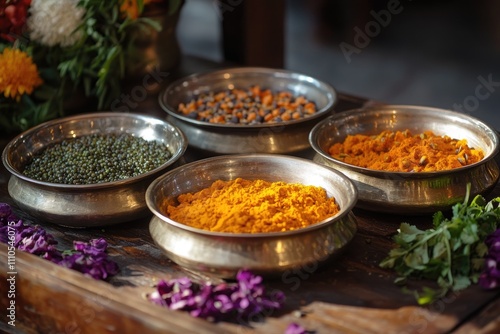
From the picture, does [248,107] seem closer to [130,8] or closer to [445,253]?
[130,8]

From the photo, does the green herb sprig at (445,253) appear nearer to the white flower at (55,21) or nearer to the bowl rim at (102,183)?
the bowl rim at (102,183)

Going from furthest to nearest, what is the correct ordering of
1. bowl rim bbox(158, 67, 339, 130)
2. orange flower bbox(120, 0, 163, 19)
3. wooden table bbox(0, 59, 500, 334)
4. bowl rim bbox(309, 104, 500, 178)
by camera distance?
orange flower bbox(120, 0, 163, 19)
bowl rim bbox(158, 67, 339, 130)
bowl rim bbox(309, 104, 500, 178)
wooden table bbox(0, 59, 500, 334)

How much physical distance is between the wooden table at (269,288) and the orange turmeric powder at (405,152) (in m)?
0.14

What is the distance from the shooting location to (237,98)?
2203mm

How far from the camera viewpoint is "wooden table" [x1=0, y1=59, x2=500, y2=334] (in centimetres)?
131

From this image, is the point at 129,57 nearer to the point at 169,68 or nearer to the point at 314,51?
the point at 169,68

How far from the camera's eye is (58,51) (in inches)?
85.8

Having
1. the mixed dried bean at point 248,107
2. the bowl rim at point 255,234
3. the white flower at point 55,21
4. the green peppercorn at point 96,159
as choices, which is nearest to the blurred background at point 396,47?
the mixed dried bean at point 248,107

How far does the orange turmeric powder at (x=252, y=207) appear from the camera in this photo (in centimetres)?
149

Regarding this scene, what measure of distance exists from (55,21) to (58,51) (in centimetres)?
13

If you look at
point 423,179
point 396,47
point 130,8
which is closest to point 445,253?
point 423,179

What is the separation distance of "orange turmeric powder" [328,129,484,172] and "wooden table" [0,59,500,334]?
0.14m

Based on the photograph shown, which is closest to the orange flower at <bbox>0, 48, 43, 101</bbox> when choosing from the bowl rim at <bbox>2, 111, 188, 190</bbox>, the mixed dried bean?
the bowl rim at <bbox>2, 111, 188, 190</bbox>

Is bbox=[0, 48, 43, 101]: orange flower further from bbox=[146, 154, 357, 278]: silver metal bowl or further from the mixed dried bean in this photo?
bbox=[146, 154, 357, 278]: silver metal bowl
